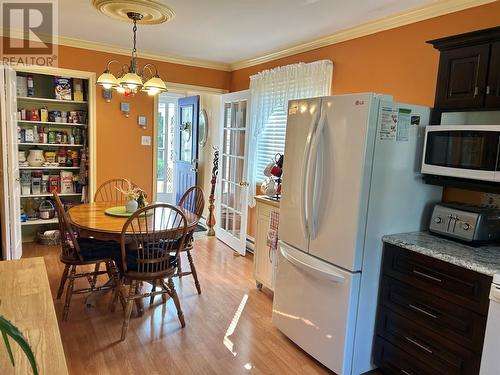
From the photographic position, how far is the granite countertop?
176cm

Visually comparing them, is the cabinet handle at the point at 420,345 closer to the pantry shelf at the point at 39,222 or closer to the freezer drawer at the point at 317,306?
the freezer drawer at the point at 317,306

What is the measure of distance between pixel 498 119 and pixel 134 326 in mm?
2879

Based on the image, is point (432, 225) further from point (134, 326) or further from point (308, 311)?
point (134, 326)

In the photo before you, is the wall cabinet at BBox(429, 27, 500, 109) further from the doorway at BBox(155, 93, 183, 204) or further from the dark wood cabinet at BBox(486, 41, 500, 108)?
the doorway at BBox(155, 93, 183, 204)

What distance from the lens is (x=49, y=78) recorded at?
14.9 feet

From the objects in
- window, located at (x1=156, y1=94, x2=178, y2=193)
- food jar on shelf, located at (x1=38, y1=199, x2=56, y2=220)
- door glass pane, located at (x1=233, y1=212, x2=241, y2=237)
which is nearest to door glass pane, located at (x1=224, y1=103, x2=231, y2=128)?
door glass pane, located at (x1=233, y1=212, x2=241, y2=237)

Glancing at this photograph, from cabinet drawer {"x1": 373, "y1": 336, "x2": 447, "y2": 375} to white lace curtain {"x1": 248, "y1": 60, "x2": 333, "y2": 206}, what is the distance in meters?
2.26

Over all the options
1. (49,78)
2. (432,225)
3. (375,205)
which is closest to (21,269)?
(375,205)

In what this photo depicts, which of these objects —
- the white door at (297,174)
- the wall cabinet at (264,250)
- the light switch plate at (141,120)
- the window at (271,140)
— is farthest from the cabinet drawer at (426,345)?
the light switch plate at (141,120)

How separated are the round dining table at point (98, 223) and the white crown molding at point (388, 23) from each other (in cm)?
209

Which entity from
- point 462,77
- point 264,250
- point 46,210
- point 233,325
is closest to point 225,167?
point 264,250

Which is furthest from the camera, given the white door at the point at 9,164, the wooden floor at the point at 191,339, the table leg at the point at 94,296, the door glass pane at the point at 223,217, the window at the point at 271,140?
the door glass pane at the point at 223,217

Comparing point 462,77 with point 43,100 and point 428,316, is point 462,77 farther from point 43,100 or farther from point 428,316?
point 43,100

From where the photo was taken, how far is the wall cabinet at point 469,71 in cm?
197
